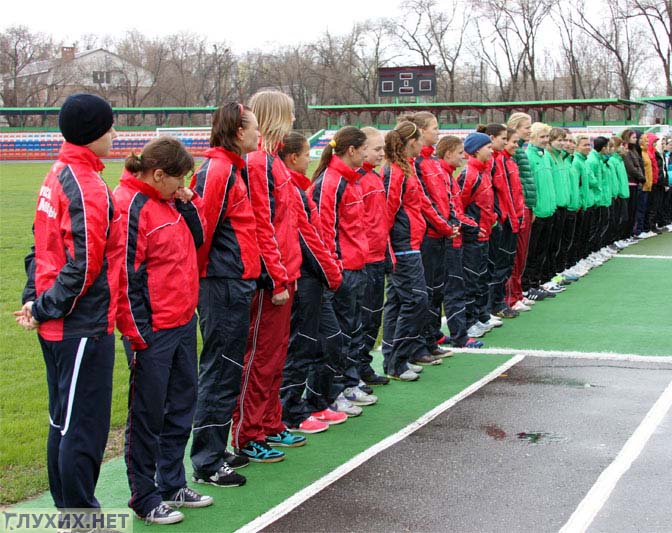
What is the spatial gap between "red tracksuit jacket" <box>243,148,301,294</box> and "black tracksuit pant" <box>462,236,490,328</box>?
Result: 157 inches

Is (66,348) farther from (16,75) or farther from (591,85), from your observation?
(16,75)

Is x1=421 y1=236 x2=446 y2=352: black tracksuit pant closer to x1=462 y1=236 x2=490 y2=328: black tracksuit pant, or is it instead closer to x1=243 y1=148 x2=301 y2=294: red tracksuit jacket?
x1=462 y1=236 x2=490 y2=328: black tracksuit pant

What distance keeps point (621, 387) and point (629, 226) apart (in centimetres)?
1113

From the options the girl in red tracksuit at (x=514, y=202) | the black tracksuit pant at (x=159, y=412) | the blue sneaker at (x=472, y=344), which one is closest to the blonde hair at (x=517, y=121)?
the girl in red tracksuit at (x=514, y=202)

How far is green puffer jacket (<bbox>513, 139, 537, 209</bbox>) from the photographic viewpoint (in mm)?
10803

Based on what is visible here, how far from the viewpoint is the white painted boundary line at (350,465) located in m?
4.50

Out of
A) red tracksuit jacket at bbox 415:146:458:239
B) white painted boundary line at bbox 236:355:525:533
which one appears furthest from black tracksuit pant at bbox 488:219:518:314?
white painted boundary line at bbox 236:355:525:533

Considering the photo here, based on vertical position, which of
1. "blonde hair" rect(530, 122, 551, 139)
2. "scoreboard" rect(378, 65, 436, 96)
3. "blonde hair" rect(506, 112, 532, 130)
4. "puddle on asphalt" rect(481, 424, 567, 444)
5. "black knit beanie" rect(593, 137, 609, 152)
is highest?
"scoreboard" rect(378, 65, 436, 96)

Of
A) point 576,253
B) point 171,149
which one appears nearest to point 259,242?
point 171,149

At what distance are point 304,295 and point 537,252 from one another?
676cm

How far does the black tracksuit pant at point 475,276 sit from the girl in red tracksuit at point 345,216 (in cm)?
284

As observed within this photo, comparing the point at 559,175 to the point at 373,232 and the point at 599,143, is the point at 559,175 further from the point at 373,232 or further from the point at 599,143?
the point at 373,232

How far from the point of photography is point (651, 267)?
14133mm

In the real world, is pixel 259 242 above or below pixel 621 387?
above
